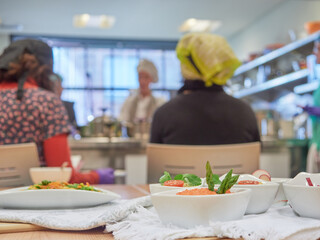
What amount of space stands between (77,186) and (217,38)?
4.37 ft

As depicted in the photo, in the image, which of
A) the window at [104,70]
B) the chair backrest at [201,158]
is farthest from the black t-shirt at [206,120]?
the window at [104,70]

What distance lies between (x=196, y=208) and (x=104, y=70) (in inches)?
360

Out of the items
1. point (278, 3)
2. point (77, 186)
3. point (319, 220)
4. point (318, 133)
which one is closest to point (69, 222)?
point (77, 186)

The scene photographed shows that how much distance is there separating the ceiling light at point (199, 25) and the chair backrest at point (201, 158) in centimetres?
612

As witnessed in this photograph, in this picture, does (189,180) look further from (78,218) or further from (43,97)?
(43,97)

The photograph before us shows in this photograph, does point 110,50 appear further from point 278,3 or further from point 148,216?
point 148,216

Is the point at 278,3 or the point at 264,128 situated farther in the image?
the point at 278,3

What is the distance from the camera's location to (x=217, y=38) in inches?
83.3

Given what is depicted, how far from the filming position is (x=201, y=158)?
161 cm

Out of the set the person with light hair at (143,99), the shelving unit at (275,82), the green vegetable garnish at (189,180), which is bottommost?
the green vegetable garnish at (189,180)

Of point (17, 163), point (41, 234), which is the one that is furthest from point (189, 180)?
point (17, 163)

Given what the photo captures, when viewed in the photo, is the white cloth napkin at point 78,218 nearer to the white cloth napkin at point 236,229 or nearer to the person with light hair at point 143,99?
the white cloth napkin at point 236,229

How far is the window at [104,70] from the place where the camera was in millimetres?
9266

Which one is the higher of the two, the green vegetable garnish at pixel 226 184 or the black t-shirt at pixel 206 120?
the black t-shirt at pixel 206 120
